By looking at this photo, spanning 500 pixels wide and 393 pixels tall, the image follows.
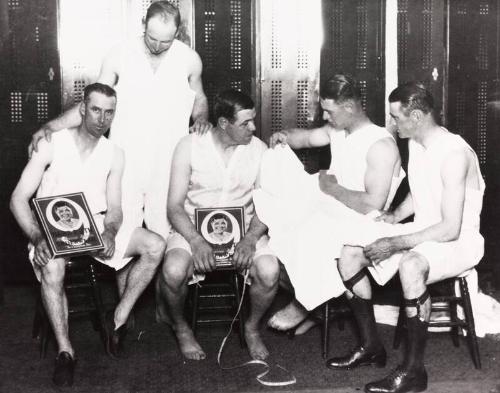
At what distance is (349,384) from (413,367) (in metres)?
0.31

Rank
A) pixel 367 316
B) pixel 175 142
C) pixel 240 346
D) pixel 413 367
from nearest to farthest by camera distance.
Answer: pixel 413 367 < pixel 367 316 < pixel 240 346 < pixel 175 142

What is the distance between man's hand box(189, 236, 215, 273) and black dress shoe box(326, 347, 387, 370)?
0.80 m

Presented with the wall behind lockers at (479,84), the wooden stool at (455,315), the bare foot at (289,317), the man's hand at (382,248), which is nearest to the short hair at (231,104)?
the man's hand at (382,248)

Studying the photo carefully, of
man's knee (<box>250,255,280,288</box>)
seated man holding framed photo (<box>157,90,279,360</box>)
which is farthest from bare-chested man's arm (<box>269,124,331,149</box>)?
man's knee (<box>250,255,280,288</box>)

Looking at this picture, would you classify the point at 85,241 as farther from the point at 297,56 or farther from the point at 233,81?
the point at 297,56

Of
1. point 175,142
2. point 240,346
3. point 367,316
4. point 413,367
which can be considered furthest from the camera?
point 175,142

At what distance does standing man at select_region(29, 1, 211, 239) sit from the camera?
14.5 feet

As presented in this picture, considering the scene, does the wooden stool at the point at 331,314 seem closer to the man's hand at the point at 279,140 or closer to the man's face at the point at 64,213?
the man's hand at the point at 279,140

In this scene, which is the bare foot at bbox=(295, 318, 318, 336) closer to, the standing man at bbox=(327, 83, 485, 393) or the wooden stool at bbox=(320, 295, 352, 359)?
the wooden stool at bbox=(320, 295, 352, 359)

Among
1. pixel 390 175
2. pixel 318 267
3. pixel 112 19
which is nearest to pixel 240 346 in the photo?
pixel 318 267

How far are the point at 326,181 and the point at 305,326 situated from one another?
853 mm

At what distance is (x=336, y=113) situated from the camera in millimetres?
3975

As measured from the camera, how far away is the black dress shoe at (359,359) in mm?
3648

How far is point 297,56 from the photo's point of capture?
5359 millimetres
